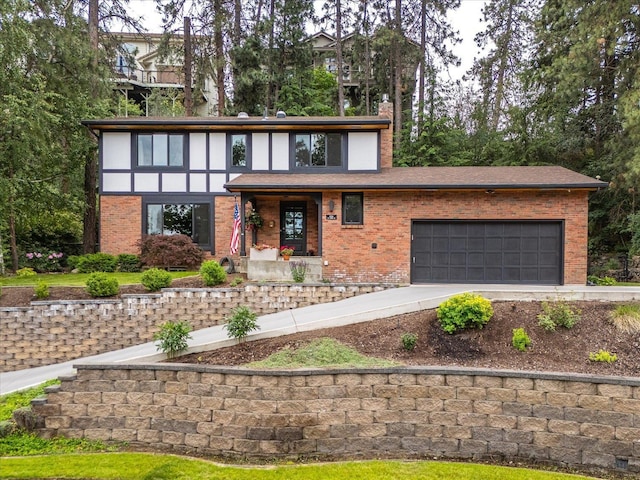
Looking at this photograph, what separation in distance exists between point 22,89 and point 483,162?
2012 cm

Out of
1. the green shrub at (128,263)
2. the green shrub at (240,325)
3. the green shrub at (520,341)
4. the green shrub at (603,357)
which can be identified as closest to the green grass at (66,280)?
the green shrub at (128,263)

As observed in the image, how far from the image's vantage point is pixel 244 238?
13.3 metres

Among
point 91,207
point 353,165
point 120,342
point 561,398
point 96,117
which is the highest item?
Answer: point 96,117

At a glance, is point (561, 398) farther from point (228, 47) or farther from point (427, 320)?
point (228, 47)

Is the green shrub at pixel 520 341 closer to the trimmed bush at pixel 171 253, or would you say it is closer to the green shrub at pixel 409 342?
the green shrub at pixel 409 342

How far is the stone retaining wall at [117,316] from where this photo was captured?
9500 mm

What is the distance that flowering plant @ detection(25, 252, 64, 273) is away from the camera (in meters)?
15.4

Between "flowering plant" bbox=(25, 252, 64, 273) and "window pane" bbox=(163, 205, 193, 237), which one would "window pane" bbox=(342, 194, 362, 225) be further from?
"flowering plant" bbox=(25, 252, 64, 273)

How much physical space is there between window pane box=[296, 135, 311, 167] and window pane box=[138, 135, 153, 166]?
541 centimetres

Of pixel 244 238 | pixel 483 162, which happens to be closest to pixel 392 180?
pixel 244 238

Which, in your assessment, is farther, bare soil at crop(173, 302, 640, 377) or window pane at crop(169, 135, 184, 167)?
window pane at crop(169, 135, 184, 167)

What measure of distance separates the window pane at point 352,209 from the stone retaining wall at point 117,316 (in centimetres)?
267

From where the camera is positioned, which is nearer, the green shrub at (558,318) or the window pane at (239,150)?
the green shrub at (558,318)

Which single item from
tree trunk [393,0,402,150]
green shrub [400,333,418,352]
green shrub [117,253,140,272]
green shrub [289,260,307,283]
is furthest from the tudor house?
tree trunk [393,0,402,150]
